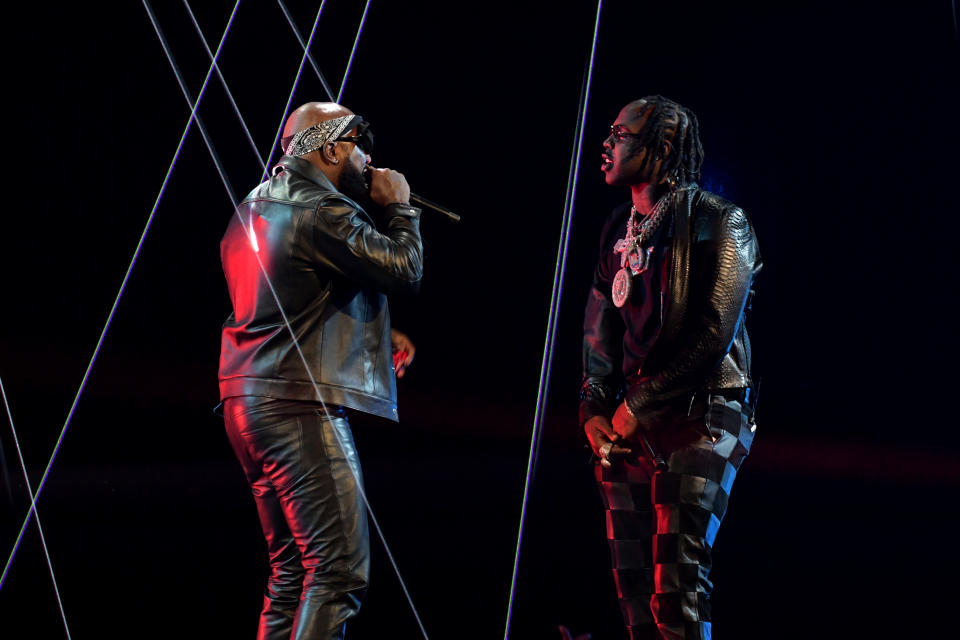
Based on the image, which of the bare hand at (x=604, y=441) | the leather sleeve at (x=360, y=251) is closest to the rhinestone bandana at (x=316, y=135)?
the leather sleeve at (x=360, y=251)

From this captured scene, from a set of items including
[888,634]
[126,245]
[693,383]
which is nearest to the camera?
[693,383]

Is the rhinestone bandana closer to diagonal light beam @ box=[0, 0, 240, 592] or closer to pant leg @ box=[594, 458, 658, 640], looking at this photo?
pant leg @ box=[594, 458, 658, 640]

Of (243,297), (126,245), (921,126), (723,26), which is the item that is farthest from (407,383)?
(243,297)

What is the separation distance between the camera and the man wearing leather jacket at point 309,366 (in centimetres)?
245

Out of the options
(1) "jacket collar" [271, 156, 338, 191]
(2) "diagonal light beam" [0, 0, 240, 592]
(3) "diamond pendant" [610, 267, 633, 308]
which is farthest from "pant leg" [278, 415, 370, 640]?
(2) "diagonal light beam" [0, 0, 240, 592]

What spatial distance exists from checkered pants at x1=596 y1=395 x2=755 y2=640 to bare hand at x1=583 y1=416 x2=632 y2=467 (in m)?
0.03

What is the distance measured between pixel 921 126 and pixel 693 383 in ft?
9.84

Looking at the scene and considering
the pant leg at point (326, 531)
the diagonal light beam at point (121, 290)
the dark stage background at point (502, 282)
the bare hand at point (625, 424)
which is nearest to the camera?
the pant leg at point (326, 531)

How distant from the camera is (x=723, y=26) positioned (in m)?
4.99

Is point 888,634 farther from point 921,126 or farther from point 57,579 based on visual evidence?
point 57,579

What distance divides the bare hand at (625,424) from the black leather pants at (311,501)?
0.73 meters

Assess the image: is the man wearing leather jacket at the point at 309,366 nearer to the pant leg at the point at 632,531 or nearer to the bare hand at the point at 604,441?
the bare hand at the point at 604,441

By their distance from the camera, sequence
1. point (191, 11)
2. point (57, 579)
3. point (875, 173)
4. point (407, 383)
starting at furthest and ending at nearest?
point (407, 383)
point (191, 11)
point (875, 173)
point (57, 579)

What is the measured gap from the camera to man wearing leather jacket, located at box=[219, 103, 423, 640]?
2445mm
